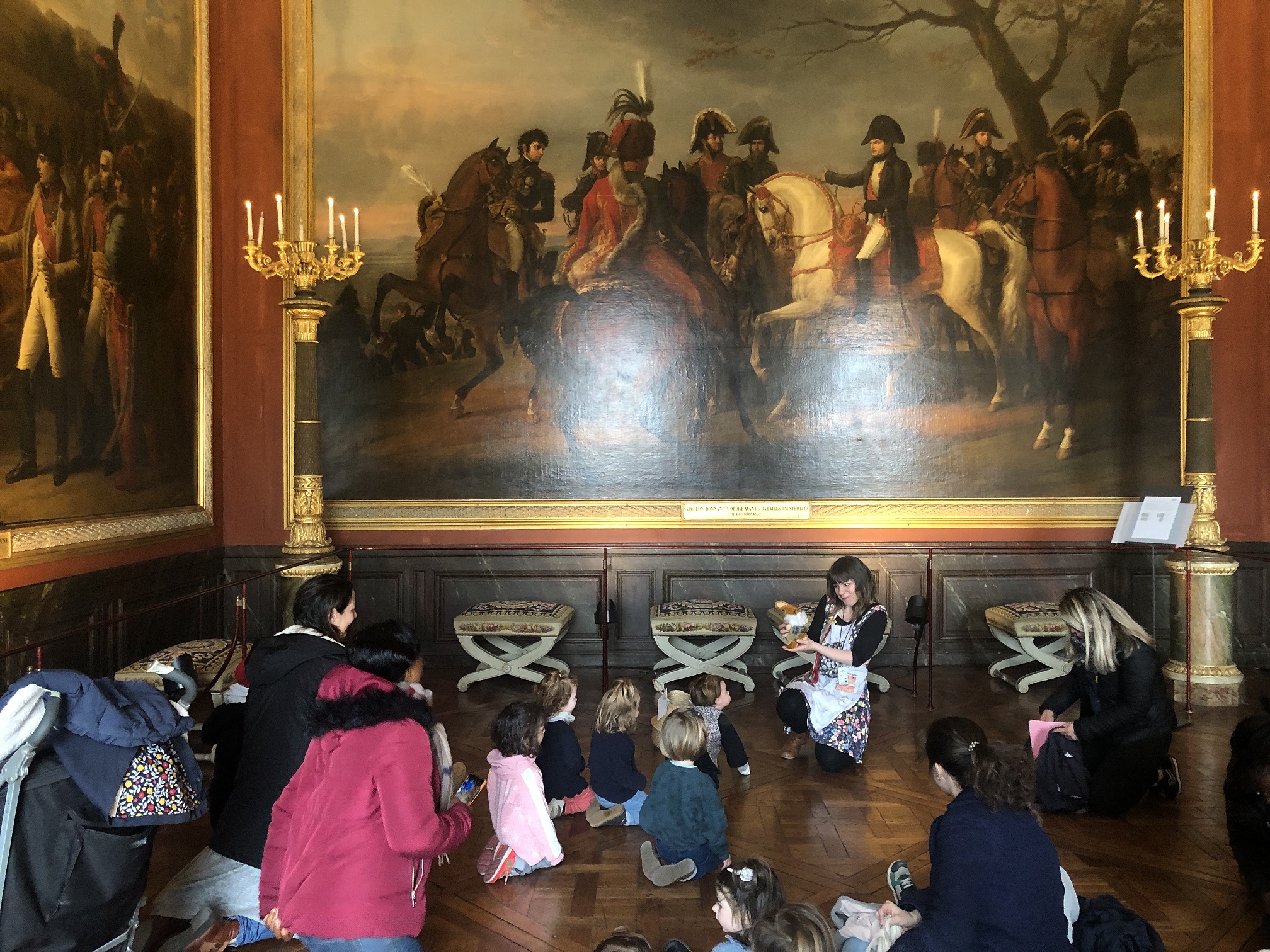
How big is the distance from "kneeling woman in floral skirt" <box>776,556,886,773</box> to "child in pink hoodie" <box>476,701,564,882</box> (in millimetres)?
2043

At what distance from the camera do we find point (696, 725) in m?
→ 4.00

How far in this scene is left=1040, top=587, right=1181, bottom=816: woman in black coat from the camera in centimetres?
441

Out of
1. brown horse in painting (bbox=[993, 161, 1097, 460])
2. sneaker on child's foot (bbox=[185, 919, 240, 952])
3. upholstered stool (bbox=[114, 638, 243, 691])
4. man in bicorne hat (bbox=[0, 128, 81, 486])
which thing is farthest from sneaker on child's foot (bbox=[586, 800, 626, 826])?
brown horse in painting (bbox=[993, 161, 1097, 460])

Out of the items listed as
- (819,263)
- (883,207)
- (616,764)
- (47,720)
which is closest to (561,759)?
(616,764)

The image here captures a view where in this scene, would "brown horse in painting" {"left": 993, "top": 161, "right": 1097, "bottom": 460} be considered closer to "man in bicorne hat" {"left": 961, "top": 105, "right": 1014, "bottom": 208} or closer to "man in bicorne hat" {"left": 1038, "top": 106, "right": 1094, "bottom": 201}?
"man in bicorne hat" {"left": 1038, "top": 106, "right": 1094, "bottom": 201}

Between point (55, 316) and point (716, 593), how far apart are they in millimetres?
5519

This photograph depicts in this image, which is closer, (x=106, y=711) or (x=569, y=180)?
(x=106, y=711)

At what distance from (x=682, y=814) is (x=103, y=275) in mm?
5478

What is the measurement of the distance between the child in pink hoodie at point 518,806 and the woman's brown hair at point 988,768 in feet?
6.20

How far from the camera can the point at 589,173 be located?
26.8 feet

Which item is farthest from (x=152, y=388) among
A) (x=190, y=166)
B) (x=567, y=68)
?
(x=567, y=68)

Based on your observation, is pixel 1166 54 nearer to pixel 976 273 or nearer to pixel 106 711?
pixel 976 273

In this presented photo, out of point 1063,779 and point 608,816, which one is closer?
point 608,816

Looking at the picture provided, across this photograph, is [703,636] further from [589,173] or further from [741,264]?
[589,173]
